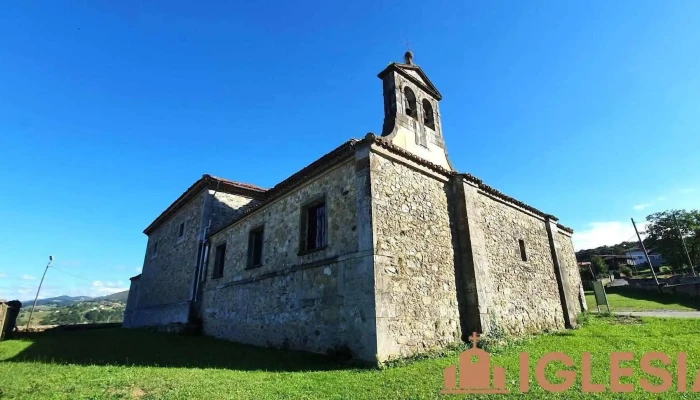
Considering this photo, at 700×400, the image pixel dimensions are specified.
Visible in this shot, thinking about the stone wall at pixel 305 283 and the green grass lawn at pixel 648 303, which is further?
the green grass lawn at pixel 648 303

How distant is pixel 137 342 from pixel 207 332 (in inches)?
102

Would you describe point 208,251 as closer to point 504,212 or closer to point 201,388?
point 201,388

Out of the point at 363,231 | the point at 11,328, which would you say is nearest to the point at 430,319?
the point at 363,231

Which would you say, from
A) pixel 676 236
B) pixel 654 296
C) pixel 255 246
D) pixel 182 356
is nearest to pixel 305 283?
pixel 182 356

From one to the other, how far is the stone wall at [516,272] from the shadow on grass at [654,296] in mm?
9799

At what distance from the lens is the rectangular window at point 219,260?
13.7 meters

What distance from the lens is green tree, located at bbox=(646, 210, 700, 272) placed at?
3831 centimetres

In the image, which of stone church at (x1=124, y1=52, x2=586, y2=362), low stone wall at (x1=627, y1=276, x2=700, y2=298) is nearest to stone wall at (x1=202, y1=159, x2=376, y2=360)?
stone church at (x1=124, y1=52, x2=586, y2=362)

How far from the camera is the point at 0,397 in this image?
4.79 meters

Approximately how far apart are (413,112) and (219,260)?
9615 millimetres

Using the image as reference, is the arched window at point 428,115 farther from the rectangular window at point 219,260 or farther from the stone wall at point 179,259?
the rectangular window at point 219,260

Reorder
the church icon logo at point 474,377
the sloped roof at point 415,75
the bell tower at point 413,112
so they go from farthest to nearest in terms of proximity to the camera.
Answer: the sloped roof at point 415,75 → the bell tower at point 413,112 → the church icon logo at point 474,377

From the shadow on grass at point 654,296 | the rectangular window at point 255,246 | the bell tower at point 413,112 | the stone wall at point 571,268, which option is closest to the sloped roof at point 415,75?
the bell tower at point 413,112

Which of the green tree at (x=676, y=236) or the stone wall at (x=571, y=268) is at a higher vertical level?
the green tree at (x=676, y=236)
